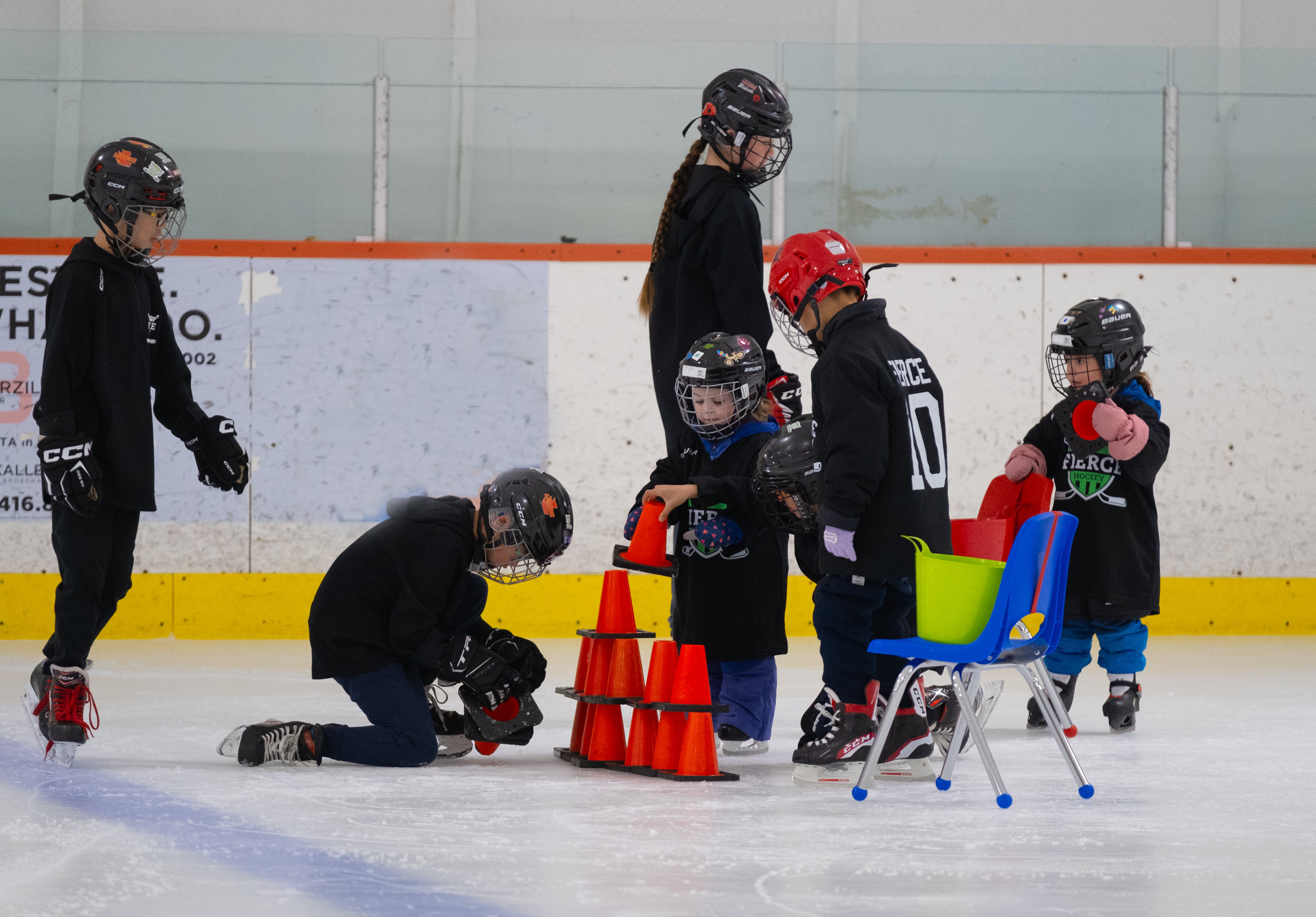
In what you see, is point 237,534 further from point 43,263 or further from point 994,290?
point 994,290

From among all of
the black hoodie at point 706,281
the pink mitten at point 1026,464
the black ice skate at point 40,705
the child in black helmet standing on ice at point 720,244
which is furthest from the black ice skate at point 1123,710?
the black ice skate at point 40,705

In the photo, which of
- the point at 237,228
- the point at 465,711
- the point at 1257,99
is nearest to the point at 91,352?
the point at 465,711

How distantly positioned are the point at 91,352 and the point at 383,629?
1.04 metres

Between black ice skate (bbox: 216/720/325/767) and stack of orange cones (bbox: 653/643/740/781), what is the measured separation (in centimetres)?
84

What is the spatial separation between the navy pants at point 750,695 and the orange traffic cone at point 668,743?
0.42m

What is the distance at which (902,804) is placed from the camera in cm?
304

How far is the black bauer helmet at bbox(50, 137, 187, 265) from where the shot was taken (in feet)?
11.8

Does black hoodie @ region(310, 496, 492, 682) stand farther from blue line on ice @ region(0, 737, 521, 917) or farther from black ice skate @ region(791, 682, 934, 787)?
black ice skate @ region(791, 682, 934, 787)

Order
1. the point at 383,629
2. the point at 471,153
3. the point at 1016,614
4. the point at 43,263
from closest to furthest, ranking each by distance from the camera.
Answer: the point at 1016,614, the point at 383,629, the point at 43,263, the point at 471,153

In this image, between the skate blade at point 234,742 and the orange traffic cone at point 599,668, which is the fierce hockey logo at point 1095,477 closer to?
the orange traffic cone at point 599,668

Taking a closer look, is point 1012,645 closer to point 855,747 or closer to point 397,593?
point 855,747

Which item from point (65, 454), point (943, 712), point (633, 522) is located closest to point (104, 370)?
point (65, 454)

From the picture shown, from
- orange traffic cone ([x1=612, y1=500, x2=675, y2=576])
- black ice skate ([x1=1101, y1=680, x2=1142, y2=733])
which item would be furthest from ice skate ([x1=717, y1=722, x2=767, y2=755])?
black ice skate ([x1=1101, y1=680, x2=1142, y2=733])

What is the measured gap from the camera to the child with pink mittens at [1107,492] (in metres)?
4.34
